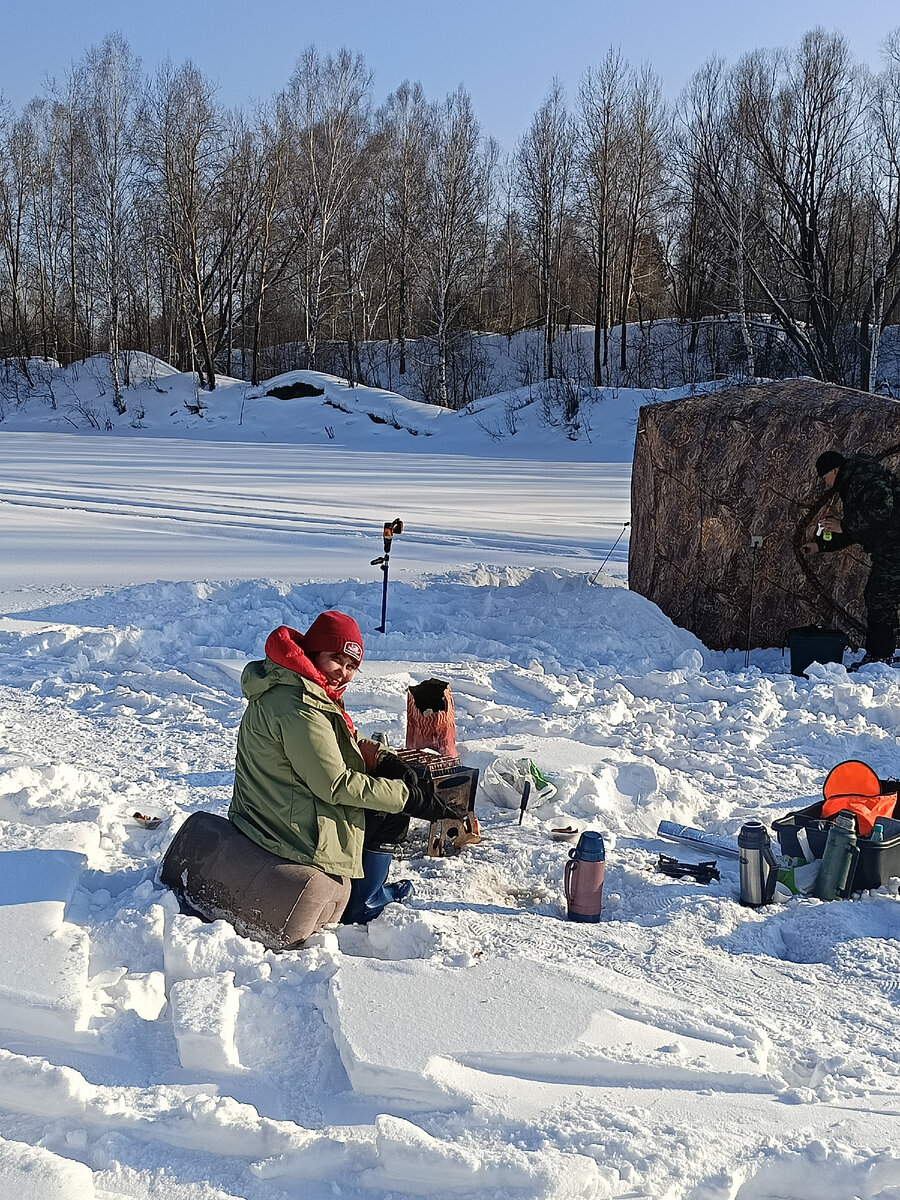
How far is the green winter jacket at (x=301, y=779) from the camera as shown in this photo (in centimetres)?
336

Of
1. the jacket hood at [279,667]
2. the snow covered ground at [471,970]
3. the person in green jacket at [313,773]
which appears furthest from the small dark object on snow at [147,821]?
the jacket hood at [279,667]

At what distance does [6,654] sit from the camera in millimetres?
7168

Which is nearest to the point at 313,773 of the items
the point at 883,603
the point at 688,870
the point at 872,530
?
the point at 688,870

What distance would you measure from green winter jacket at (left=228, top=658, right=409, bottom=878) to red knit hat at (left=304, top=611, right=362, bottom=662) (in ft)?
0.43

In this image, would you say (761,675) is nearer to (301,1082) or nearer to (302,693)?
(302,693)

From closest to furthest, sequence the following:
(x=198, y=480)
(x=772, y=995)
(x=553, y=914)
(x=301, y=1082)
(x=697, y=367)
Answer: (x=301, y=1082), (x=772, y=995), (x=553, y=914), (x=198, y=480), (x=697, y=367)

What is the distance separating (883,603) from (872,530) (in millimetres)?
534

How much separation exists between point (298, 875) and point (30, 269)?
42124 mm

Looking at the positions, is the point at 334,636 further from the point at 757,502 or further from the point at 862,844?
the point at 757,502

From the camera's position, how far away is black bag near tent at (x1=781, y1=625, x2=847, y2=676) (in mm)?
7191

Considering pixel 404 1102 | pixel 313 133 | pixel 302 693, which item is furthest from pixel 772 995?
pixel 313 133

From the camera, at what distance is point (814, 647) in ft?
23.7

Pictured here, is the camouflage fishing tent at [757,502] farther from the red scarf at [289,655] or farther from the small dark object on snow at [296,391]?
the small dark object on snow at [296,391]

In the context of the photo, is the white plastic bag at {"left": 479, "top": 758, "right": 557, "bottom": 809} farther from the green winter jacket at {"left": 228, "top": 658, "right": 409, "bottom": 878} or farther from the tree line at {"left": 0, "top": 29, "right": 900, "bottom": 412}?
the tree line at {"left": 0, "top": 29, "right": 900, "bottom": 412}
